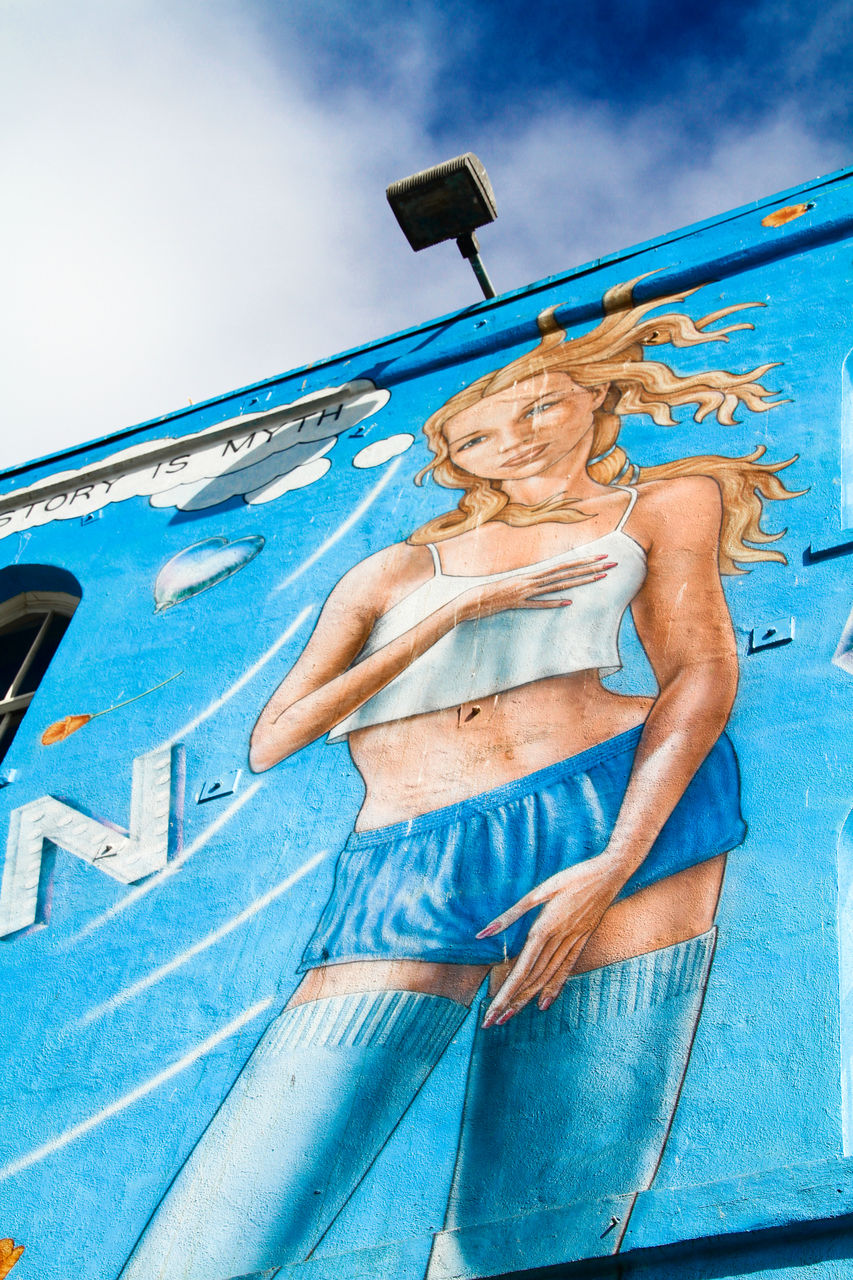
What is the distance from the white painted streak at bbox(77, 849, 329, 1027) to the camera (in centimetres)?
485

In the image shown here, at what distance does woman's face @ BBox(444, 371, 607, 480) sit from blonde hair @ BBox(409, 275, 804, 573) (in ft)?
0.19

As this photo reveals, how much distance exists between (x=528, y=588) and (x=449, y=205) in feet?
11.8

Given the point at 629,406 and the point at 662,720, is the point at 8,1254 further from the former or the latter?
the point at 629,406

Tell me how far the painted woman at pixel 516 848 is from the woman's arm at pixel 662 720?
10 mm

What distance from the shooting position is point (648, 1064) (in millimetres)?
3713

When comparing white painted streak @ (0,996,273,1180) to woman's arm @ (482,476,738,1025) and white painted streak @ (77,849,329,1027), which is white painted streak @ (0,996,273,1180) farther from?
woman's arm @ (482,476,738,1025)

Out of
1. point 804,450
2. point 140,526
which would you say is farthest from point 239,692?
point 804,450

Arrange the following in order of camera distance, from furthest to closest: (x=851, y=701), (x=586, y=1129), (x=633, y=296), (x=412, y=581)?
(x=633, y=296)
(x=412, y=581)
(x=851, y=701)
(x=586, y=1129)

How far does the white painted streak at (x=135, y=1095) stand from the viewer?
4.49 m

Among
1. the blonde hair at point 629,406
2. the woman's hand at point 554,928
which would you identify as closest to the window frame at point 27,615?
the blonde hair at point 629,406

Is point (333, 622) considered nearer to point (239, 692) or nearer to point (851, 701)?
point (239, 692)

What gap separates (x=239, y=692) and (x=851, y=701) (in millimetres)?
2660

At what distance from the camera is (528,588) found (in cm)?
561

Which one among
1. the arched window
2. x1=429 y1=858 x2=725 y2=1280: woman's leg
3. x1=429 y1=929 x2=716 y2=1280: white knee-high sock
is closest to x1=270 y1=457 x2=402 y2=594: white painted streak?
the arched window
